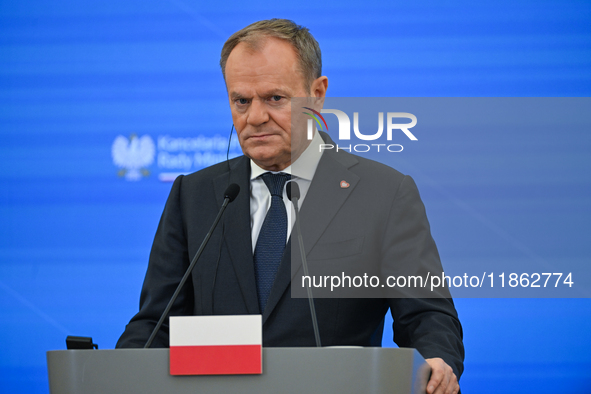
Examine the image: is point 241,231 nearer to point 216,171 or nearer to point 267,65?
point 216,171

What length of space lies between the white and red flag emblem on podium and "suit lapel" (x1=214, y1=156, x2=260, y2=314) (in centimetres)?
64

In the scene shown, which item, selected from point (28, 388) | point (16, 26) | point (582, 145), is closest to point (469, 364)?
point (582, 145)

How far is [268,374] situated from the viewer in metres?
0.95

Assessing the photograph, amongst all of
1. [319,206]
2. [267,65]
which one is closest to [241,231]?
[319,206]

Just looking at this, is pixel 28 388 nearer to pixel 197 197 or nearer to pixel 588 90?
pixel 197 197

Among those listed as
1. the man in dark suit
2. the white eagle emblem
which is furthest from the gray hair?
the white eagle emblem

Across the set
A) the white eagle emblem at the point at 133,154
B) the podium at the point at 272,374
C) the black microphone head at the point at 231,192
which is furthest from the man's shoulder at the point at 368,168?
the white eagle emblem at the point at 133,154

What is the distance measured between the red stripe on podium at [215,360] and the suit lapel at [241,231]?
2.13 ft

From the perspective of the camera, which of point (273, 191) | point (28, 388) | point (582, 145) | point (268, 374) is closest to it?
point (268, 374)

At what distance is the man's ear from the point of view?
73.1 inches

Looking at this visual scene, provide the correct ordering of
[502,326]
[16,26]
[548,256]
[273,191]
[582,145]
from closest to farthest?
[273,191]
[548,256]
[582,145]
[502,326]
[16,26]

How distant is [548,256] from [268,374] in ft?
4.83

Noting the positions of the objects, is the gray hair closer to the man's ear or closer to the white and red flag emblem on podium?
the man's ear

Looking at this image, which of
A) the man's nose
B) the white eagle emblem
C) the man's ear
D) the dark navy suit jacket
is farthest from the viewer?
the white eagle emblem
